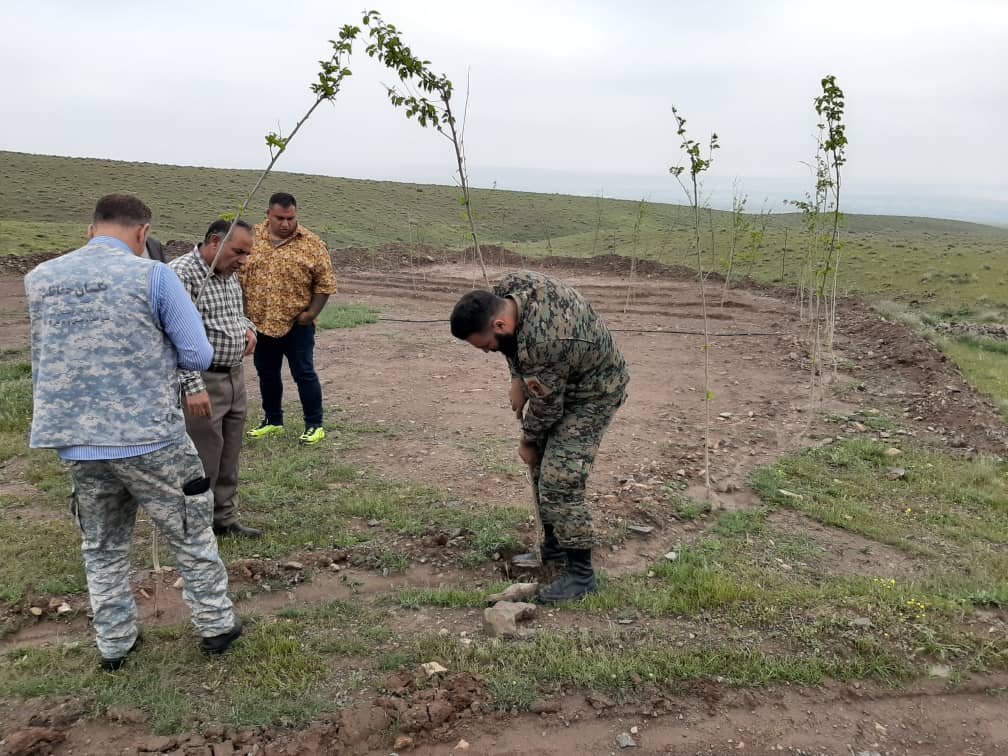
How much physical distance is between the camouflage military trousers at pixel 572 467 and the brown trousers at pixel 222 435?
196cm

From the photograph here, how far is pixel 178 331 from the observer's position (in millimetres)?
2725

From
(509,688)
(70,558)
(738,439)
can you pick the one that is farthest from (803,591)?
(70,558)

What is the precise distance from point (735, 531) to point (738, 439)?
2.34 m

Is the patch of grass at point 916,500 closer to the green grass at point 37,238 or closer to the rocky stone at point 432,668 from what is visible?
the rocky stone at point 432,668

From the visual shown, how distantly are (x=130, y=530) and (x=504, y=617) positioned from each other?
176cm

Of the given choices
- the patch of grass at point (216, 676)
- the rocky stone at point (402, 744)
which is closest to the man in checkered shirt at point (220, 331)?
the patch of grass at point (216, 676)

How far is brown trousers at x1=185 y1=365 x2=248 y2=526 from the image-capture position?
3.99 meters

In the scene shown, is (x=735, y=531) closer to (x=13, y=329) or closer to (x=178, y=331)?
(x=178, y=331)

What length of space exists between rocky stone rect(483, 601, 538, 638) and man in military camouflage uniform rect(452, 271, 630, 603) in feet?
0.80

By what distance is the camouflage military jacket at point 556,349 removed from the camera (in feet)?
10.6

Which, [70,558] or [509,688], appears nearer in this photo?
[509,688]

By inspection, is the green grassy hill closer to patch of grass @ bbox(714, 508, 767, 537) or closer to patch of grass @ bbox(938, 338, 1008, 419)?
patch of grass @ bbox(714, 508, 767, 537)

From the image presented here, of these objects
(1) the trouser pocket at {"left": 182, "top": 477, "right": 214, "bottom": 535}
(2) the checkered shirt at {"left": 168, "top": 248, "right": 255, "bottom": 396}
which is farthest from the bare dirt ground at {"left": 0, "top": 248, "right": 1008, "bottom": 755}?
(2) the checkered shirt at {"left": 168, "top": 248, "right": 255, "bottom": 396}

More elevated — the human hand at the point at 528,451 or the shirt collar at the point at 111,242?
the shirt collar at the point at 111,242
